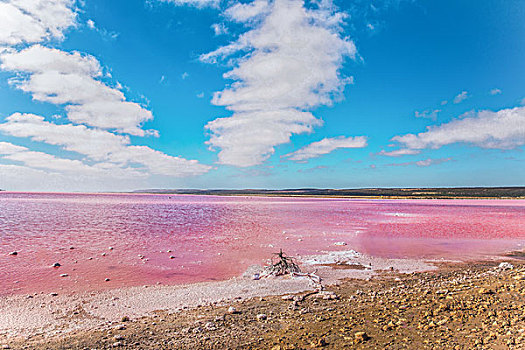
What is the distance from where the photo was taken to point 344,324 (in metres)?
6.11

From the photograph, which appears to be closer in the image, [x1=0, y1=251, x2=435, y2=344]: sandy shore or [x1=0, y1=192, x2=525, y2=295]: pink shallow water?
[x1=0, y1=251, x2=435, y2=344]: sandy shore

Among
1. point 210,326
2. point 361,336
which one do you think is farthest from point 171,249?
point 361,336

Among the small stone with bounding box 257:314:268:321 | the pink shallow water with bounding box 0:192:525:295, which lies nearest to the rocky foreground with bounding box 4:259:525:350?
the small stone with bounding box 257:314:268:321

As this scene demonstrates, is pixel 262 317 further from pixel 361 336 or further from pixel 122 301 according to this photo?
pixel 122 301

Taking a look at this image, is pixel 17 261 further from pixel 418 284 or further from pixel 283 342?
pixel 418 284

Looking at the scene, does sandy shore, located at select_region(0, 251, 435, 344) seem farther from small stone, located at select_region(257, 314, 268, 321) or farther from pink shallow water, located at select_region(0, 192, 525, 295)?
small stone, located at select_region(257, 314, 268, 321)

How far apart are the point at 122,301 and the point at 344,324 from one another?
595 cm

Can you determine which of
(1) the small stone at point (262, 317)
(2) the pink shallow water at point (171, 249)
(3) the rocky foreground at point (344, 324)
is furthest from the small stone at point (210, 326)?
(2) the pink shallow water at point (171, 249)

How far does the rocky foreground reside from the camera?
17.3ft

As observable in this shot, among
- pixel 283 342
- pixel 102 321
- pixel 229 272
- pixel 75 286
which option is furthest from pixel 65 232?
pixel 283 342

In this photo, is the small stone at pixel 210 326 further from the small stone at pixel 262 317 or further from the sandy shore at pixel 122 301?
the sandy shore at pixel 122 301

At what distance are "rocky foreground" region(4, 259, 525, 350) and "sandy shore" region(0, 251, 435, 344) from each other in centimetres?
49

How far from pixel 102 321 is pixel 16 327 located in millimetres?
1732

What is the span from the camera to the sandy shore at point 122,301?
6.69m
